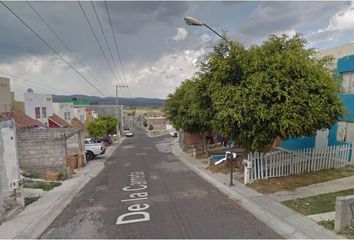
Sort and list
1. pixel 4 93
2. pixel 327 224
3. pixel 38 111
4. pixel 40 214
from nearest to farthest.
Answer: pixel 327 224
pixel 40 214
pixel 4 93
pixel 38 111

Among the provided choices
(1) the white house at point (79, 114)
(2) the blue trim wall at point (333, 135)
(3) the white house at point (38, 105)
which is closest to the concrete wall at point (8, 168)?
(2) the blue trim wall at point (333, 135)

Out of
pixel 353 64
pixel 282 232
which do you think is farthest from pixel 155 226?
pixel 353 64

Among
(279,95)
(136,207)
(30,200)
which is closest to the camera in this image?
(136,207)

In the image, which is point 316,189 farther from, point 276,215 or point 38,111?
point 38,111

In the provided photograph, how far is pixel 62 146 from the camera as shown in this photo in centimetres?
1538

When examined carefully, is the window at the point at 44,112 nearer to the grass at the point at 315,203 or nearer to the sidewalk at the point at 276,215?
the sidewalk at the point at 276,215

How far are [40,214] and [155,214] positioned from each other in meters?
3.64

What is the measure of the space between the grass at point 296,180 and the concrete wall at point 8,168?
834 cm

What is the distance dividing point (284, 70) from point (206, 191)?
530 centimetres

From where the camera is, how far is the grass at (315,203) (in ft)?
24.2

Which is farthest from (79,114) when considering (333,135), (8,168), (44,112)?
(333,135)

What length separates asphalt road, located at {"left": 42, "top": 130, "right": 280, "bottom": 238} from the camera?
6.59 m

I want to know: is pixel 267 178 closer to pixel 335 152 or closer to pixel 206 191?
pixel 206 191

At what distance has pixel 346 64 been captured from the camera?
14.6 meters
